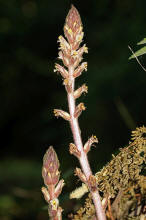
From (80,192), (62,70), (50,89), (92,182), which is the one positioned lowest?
(92,182)

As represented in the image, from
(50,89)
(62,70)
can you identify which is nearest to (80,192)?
(62,70)

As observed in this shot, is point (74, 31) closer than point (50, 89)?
Yes

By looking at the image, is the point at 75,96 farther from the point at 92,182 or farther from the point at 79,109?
the point at 92,182

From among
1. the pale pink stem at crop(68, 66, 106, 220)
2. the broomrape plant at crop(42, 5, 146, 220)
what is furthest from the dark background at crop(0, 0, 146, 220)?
the pale pink stem at crop(68, 66, 106, 220)

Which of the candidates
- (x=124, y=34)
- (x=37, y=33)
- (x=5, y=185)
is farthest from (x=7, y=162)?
(x=124, y=34)

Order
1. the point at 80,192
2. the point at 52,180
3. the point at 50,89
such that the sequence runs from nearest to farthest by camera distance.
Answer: the point at 52,180, the point at 80,192, the point at 50,89

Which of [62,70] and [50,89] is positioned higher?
[50,89]

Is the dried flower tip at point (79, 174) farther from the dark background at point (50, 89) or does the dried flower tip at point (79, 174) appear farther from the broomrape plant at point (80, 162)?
the dark background at point (50, 89)

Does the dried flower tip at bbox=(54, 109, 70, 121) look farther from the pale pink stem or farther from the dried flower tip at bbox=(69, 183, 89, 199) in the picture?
the dried flower tip at bbox=(69, 183, 89, 199)

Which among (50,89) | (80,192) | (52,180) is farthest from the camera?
Result: (50,89)
